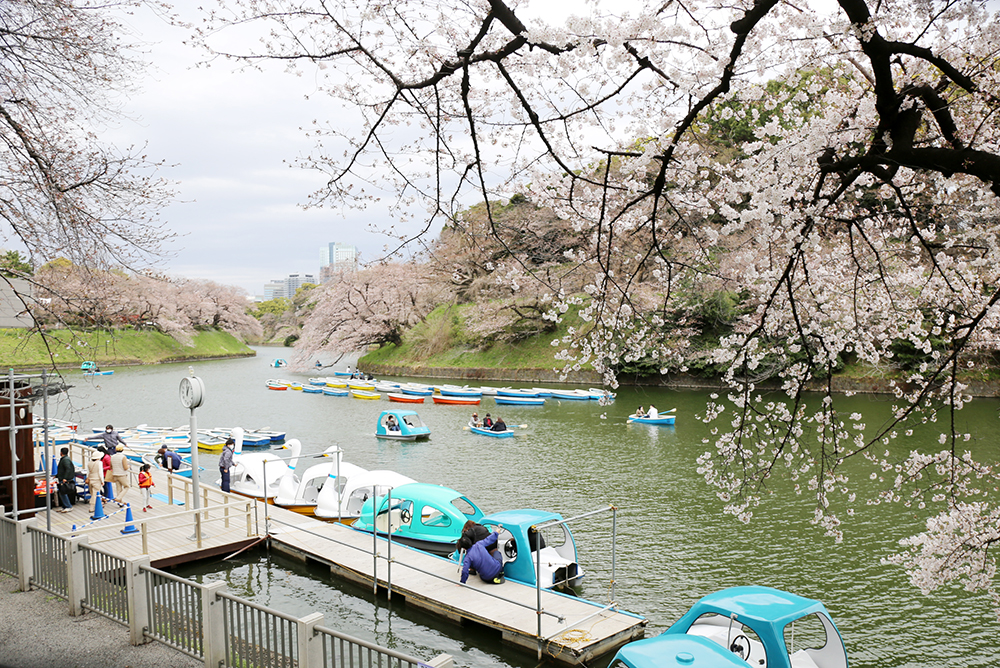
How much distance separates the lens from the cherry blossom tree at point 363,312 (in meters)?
54.8

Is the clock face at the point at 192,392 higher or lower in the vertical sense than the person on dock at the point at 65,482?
higher

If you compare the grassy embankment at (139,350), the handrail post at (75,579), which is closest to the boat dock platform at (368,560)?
the handrail post at (75,579)

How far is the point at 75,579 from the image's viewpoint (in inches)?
303

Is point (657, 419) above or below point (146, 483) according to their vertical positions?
below

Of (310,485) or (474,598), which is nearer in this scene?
(474,598)

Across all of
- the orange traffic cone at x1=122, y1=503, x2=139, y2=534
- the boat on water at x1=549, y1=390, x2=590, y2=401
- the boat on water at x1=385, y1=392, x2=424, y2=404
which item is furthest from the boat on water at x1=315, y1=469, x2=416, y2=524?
the boat on water at x1=549, y1=390, x2=590, y2=401

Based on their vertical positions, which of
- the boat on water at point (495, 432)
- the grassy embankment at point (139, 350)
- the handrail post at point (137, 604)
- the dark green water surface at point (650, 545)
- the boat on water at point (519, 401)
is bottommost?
the dark green water surface at point (650, 545)

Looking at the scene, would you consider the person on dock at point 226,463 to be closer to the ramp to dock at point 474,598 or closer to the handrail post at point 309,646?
the ramp to dock at point 474,598

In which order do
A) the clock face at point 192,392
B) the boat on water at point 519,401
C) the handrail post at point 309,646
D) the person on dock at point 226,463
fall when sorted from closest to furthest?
the handrail post at point 309,646
the clock face at point 192,392
the person on dock at point 226,463
the boat on water at point 519,401

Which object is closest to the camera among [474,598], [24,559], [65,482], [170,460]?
[24,559]

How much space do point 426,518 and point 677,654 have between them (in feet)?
25.0

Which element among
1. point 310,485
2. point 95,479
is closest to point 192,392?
point 95,479

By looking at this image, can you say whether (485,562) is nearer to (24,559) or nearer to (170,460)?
(24,559)

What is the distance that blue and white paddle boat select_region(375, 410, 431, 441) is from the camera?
26.2 meters
